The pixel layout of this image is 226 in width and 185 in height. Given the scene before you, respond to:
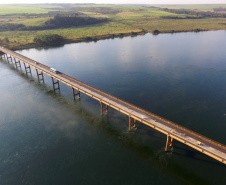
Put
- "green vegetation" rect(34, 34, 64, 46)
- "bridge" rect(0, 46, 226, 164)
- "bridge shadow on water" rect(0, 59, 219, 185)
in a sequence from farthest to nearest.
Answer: "green vegetation" rect(34, 34, 64, 46)
"bridge shadow on water" rect(0, 59, 219, 185)
"bridge" rect(0, 46, 226, 164)

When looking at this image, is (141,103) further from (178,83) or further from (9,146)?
(9,146)

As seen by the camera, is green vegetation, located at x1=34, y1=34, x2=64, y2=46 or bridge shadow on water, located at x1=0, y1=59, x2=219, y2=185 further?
green vegetation, located at x1=34, y1=34, x2=64, y2=46

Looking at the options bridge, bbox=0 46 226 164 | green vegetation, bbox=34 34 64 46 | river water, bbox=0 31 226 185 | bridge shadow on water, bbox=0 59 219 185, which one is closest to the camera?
bridge, bbox=0 46 226 164

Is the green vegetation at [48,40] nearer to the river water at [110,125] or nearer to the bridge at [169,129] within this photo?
the river water at [110,125]

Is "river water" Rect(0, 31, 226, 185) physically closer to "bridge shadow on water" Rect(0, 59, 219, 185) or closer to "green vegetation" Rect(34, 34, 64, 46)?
"bridge shadow on water" Rect(0, 59, 219, 185)

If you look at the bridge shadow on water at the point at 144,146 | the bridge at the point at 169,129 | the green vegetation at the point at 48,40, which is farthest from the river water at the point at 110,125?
the green vegetation at the point at 48,40

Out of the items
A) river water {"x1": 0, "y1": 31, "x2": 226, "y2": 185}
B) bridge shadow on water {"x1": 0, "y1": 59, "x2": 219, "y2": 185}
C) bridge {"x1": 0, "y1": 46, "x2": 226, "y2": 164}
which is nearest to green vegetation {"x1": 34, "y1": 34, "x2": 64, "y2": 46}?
river water {"x1": 0, "y1": 31, "x2": 226, "y2": 185}

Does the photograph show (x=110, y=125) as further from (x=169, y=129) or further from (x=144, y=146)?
(x=169, y=129)

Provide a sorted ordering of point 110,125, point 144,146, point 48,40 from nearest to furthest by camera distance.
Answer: point 144,146 → point 110,125 → point 48,40

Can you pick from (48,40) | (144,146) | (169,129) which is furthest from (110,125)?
(48,40)
